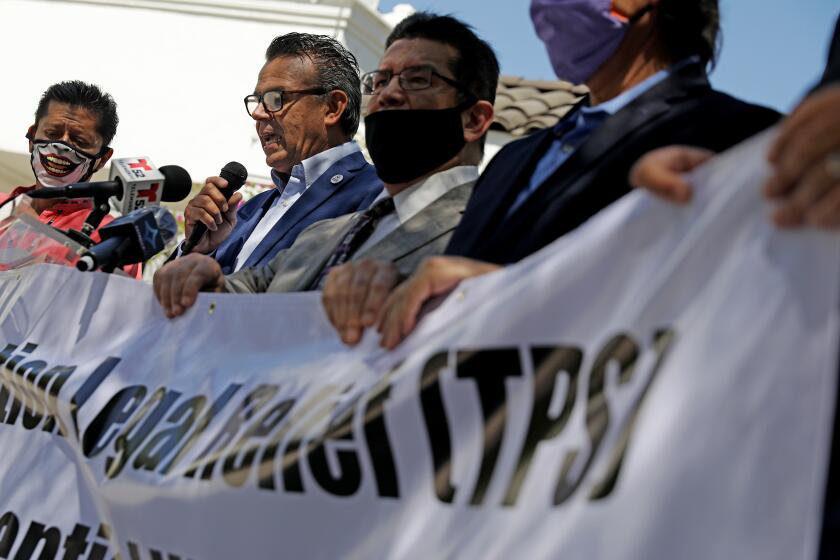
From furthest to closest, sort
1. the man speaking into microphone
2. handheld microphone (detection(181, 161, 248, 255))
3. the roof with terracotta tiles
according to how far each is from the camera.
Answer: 1. the roof with terracotta tiles
2. the man speaking into microphone
3. handheld microphone (detection(181, 161, 248, 255))

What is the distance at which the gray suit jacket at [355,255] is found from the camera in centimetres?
A: 304

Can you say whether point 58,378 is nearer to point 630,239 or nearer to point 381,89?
point 381,89

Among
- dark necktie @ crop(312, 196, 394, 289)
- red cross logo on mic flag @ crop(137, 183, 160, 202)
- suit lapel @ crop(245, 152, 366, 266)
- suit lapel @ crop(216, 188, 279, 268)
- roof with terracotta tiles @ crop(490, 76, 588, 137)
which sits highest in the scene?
red cross logo on mic flag @ crop(137, 183, 160, 202)

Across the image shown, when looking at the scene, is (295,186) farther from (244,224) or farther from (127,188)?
(127,188)

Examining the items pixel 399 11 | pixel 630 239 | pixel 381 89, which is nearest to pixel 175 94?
pixel 399 11

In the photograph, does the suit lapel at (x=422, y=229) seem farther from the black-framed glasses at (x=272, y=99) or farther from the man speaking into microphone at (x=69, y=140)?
the man speaking into microphone at (x=69, y=140)

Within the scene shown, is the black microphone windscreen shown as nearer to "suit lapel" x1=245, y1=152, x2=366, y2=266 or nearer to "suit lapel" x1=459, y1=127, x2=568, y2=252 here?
"suit lapel" x1=245, y1=152, x2=366, y2=266

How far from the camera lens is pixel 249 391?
2.59m

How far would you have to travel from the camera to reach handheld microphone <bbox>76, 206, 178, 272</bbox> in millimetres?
3322

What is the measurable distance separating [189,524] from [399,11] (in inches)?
387

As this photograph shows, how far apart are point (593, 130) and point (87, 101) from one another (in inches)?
128

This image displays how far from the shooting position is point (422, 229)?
3.08 meters

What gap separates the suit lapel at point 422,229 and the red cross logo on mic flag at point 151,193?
87 centimetres

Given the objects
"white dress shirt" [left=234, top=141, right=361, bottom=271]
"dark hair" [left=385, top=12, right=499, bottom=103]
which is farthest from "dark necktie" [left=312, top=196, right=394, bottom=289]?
"white dress shirt" [left=234, top=141, right=361, bottom=271]
